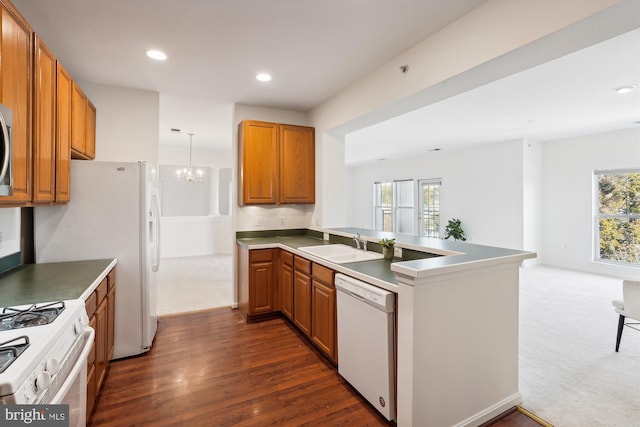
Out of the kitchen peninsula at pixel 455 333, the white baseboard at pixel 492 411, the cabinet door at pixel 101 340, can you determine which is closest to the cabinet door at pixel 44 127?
the cabinet door at pixel 101 340

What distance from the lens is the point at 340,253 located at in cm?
317

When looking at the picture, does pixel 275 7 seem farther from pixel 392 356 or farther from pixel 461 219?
pixel 461 219

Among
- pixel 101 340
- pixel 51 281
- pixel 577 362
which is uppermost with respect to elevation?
pixel 51 281

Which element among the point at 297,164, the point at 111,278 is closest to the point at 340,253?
the point at 297,164

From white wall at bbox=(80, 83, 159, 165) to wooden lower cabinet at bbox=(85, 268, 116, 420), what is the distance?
58.9 inches

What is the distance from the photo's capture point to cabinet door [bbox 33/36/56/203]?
73.5 inches

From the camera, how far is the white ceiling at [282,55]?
204 centimetres

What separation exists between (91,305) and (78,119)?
5.87 ft

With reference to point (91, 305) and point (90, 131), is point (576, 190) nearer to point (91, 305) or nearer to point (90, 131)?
point (91, 305)

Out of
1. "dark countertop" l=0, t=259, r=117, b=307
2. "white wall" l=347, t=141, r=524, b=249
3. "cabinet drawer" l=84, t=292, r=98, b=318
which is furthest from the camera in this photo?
"white wall" l=347, t=141, r=524, b=249

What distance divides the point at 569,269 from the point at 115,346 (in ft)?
25.9

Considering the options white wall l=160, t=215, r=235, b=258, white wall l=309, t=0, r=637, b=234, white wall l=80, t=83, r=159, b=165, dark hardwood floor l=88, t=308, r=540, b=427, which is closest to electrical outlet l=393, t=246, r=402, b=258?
dark hardwood floor l=88, t=308, r=540, b=427

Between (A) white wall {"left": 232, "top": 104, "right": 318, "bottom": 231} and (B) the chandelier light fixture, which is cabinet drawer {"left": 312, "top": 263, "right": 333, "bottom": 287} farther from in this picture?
(B) the chandelier light fixture

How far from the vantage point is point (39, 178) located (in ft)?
6.29
